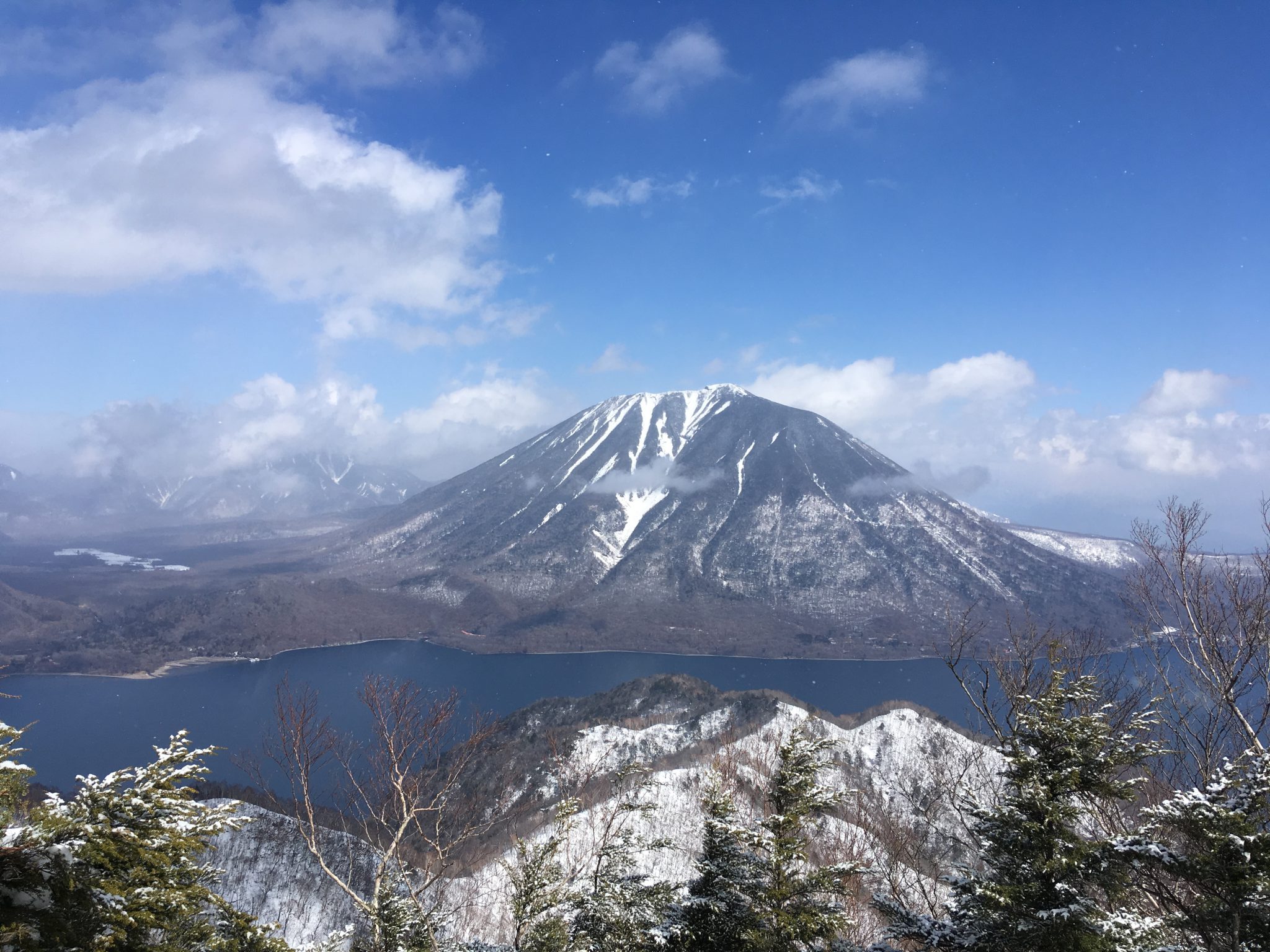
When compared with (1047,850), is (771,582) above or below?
below

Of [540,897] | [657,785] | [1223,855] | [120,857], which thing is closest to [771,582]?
[657,785]

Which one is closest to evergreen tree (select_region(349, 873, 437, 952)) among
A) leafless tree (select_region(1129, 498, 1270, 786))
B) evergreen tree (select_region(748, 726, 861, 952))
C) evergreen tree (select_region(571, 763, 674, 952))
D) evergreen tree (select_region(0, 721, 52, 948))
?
evergreen tree (select_region(571, 763, 674, 952))

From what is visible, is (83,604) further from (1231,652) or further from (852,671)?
(1231,652)

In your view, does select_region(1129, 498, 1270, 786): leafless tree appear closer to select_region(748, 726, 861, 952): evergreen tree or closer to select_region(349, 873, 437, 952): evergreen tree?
select_region(748, 726, 861, 952): evergreen tree

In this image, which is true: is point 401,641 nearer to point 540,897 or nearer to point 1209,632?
point 540,897

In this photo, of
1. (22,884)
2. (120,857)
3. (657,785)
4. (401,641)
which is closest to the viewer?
(22,884)

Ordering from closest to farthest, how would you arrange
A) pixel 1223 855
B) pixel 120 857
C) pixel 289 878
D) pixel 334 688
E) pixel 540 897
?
pixel 120 857
pixel 1223 855
pixel 540 897
pixel 289 878
pixel 334 688

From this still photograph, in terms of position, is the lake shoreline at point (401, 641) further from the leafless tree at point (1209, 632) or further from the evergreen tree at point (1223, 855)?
the evergreen tree at point (1223, 855)
